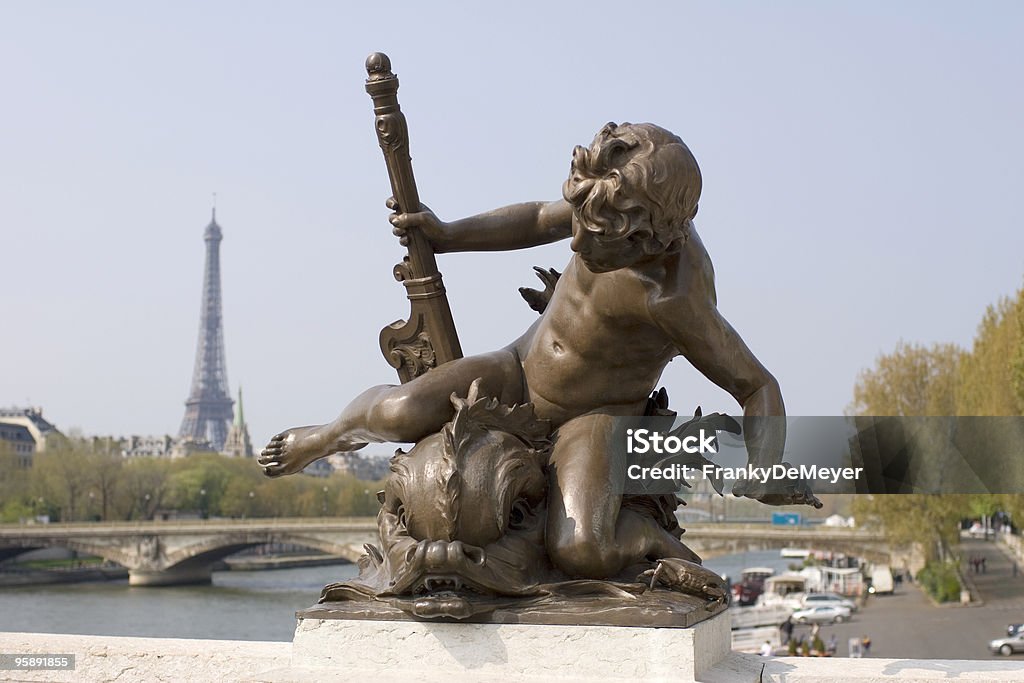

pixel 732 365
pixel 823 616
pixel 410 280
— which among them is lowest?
pixel 823 616

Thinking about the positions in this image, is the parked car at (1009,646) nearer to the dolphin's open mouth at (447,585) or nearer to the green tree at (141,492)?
the dolphin's open mouth at (447,585)

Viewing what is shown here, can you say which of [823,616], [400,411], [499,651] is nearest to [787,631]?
[823,616]

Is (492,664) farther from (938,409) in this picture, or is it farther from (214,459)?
(214,459)

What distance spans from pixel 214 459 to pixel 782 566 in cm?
3071

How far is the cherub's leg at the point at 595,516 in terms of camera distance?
4156 millimetres

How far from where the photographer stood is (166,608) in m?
37.2

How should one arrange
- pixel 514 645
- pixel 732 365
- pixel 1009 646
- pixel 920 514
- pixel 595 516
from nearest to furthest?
pixel 514 645, pixel 595 516, pixel 732 365, pixel 1009 646, pixel 920 514

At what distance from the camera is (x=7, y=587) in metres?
43.6

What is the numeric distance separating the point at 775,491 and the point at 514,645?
106cm

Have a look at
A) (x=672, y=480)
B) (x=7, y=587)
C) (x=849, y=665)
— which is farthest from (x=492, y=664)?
(x=7, y=587)
